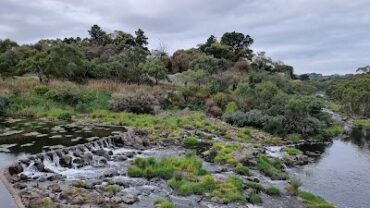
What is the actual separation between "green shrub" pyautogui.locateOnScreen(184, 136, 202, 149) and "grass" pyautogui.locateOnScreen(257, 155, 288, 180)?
23.6ft

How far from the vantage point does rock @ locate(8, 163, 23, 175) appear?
86.3 ft

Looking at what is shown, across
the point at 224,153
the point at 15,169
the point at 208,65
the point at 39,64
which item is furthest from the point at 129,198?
the point at 208,65

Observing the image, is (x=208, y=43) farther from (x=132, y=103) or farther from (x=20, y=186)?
(x=20, y=186)

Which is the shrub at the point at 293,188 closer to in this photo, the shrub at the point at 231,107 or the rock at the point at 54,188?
the rock at the point at 54,188

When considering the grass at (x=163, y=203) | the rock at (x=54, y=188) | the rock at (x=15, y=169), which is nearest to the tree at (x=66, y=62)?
the rock at (x=15, y=169)

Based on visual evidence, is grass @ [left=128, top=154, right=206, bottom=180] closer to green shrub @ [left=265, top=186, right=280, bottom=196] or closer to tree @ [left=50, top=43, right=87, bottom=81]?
green shrub @ [left=265, top=186, right=280, bottom=196]

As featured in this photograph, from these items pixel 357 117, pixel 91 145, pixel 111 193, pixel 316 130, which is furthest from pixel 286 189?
pixel 357 117

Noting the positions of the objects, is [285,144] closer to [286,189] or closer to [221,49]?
[286,189]

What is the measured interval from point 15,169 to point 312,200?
18.3 m

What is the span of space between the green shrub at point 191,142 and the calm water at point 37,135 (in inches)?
298

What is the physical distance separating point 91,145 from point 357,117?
64839mm

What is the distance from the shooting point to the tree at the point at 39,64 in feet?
199

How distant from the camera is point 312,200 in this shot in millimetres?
26172

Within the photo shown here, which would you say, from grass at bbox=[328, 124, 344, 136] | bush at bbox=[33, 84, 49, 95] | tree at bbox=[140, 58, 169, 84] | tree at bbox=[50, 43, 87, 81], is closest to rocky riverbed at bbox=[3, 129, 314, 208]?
bush at bbox=[33, 84, 49, 95]
